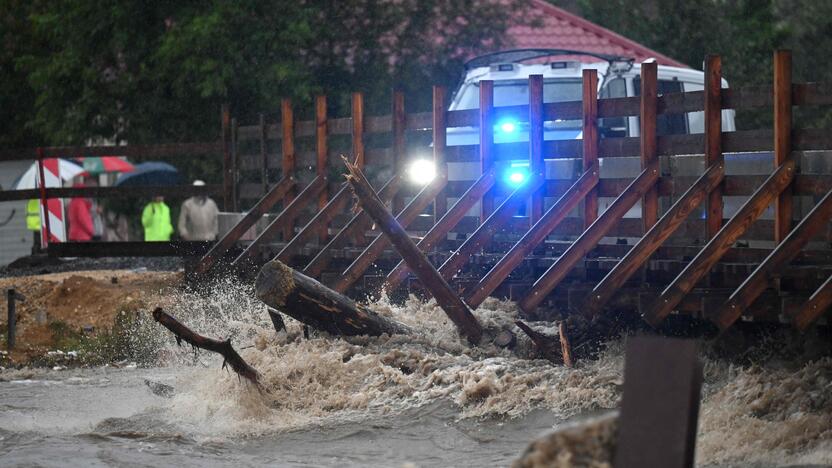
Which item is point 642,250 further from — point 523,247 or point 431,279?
point 431,279

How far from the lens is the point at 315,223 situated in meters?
15.5

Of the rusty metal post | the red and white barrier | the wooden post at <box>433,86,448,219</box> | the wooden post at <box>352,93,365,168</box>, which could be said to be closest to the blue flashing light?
the wooden post at <box>433,86,448,219</box>

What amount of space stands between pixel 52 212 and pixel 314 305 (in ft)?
34.5

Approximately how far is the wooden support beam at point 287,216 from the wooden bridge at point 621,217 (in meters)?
0.02

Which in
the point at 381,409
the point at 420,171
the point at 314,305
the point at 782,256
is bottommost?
the point at 381,409

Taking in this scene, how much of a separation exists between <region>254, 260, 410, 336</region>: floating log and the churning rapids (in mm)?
156

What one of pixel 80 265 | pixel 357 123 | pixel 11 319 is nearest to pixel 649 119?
pixel 357 123

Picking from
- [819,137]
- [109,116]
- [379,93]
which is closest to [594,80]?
[819,137]

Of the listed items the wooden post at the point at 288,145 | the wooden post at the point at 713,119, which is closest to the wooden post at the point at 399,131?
the wooden post at the point at 288,145

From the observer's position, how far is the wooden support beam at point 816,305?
9633mm

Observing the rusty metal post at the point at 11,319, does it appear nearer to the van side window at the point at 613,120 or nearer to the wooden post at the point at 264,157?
the wooden post at the point at 264,157

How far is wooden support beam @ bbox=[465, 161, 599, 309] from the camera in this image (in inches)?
469

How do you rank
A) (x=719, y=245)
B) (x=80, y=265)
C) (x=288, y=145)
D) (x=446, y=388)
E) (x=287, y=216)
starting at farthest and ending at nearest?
(x=80, y=265), (x=288, y=145), (x=287, y=216), (x=446, y=388), (x=719, y=245)

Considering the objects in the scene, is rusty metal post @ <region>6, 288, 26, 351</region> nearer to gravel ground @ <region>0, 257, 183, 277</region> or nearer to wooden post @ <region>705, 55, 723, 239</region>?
gravel ground @ <region>0, 257, 183, 277</region>
